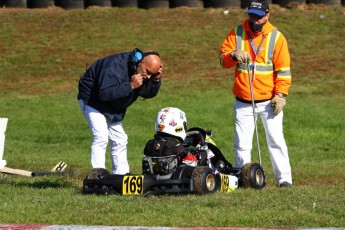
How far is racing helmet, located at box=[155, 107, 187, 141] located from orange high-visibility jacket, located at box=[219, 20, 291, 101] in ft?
3.33

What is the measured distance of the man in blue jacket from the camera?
1081cm

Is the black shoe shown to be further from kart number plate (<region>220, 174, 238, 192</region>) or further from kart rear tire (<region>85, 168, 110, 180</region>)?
kart rear tire (<region>85, 168, 110, 180</region>)

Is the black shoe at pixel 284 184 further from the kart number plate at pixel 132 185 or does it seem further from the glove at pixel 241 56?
the kart number plate at pixel 132 185

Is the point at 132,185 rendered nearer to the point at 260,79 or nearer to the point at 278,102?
the point at 278,102

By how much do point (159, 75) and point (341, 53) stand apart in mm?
17650

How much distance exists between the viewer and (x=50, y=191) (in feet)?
36.1

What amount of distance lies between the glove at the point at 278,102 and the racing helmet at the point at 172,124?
117cm

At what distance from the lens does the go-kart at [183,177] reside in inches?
412

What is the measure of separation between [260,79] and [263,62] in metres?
0.20

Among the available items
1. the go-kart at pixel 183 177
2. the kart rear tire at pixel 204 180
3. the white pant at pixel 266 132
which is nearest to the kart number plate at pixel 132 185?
the go-kart at pixel 183 177

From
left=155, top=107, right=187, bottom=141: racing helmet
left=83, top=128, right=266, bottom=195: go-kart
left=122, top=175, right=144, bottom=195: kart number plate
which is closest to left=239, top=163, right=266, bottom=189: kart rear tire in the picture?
left=83, top=128, right=266, bottom=195: go-kart

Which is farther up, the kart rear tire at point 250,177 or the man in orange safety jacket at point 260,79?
the man in orange safety jacket at point 260,79

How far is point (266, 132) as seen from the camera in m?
11.8

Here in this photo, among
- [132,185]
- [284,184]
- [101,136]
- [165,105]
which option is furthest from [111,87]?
[165,105]
